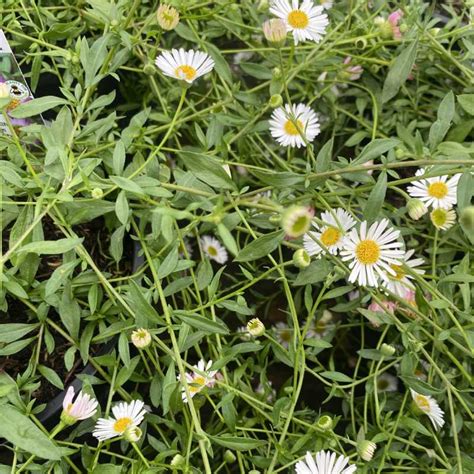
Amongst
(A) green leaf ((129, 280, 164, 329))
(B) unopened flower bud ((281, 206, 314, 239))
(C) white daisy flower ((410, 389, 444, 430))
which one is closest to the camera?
(B) unopened flower bud ((281, 206, 314, 239))

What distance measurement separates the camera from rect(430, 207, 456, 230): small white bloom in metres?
0.73

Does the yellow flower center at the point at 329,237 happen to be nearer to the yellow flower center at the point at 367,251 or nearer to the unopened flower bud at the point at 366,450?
the yellow flower center at the point at 367,251

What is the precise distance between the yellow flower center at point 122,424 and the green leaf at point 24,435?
11 cm

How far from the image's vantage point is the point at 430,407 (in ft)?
2.19

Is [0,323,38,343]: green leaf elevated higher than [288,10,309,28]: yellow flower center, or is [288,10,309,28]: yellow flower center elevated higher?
[288,10,309,28]: yellow flower center

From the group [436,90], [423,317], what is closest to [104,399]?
[423,317]

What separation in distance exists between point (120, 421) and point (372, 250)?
0.99 feet

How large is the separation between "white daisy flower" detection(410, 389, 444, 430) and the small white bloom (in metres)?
0.19

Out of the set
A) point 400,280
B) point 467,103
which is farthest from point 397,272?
point 467,103

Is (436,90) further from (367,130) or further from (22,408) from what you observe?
(22,408)

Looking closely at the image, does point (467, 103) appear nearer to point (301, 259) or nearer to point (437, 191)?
point (437, 191)

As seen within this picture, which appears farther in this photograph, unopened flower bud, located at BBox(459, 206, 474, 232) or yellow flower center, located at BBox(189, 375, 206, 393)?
yellow flower center, located at BBox(189, 375, 206, 393)

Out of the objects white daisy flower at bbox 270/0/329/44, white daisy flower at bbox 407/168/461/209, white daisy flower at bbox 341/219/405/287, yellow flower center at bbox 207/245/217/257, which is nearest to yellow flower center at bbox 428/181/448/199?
white daisy flower at bbox 407/168/461/209

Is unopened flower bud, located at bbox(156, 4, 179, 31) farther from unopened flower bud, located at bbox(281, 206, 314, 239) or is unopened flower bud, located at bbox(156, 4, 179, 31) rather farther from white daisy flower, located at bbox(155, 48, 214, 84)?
unopened flower bud, located at bbox(281, 206, 314, 239)
